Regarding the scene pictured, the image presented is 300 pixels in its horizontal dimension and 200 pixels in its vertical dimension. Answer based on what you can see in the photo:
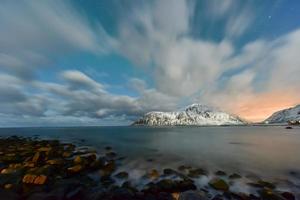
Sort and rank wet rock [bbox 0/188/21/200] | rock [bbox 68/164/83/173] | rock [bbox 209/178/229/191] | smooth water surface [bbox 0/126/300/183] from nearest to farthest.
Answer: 1. wet rock [bbox 0/188/21/200]
2. rock [bbox 209/178/229/191]
3. rock [bbox 68/164/83/173]
4. smooth water surface [bbox 0/126/300/183]

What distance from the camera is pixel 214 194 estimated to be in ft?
40.1

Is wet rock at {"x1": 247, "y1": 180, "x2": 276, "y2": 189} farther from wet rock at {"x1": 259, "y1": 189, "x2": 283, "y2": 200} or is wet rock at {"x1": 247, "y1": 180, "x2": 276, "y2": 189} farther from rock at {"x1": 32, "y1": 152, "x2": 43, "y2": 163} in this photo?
rock at {"x1": 32, "y1": 152, "x2": 43, "y2": 163}

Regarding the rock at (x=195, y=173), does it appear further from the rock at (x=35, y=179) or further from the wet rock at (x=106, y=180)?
the rock at (x=35, y=179)

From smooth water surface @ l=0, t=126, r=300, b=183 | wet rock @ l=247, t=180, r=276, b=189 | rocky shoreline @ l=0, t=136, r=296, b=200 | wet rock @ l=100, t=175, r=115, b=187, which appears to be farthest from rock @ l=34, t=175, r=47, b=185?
wet rock @ l=247, t=180, r=276, b=189

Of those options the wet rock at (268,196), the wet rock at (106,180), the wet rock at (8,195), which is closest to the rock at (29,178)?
the wet rock at (8,195)

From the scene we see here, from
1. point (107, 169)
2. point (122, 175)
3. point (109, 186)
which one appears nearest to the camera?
point (109, 186)

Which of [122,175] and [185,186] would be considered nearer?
[185,186]

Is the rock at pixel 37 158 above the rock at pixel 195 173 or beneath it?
above

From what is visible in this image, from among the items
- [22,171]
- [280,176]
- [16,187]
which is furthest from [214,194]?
[22,171]

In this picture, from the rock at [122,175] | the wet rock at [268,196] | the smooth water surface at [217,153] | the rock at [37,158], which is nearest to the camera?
the wet rock at [268,196]

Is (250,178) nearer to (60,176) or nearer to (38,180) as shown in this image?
(60,176)

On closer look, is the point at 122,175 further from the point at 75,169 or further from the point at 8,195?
the point at 8,195

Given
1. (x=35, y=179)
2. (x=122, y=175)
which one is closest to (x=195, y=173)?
(x=122, y=175)

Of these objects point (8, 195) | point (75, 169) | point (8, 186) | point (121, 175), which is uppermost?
point (75, 169)
